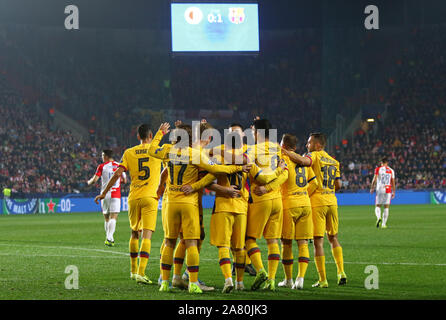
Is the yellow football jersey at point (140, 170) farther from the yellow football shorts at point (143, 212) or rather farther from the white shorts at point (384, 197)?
the white shorts at point (384, 197)

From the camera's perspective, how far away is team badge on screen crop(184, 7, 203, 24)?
1393 inches

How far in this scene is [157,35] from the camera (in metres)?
51.2

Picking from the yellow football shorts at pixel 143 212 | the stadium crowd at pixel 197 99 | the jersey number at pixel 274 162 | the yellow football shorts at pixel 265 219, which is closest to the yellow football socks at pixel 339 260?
the yellow football shorts at pixel 265 219

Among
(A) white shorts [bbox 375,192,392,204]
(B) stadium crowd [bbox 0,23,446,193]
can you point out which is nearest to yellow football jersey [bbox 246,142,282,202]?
(A) white shorts [bbox 375,192,392,204]

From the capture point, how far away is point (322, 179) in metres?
9.37

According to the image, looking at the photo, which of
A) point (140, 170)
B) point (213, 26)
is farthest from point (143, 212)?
point (213, 26)

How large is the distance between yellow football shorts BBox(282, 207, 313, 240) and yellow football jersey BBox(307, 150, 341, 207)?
42cm
